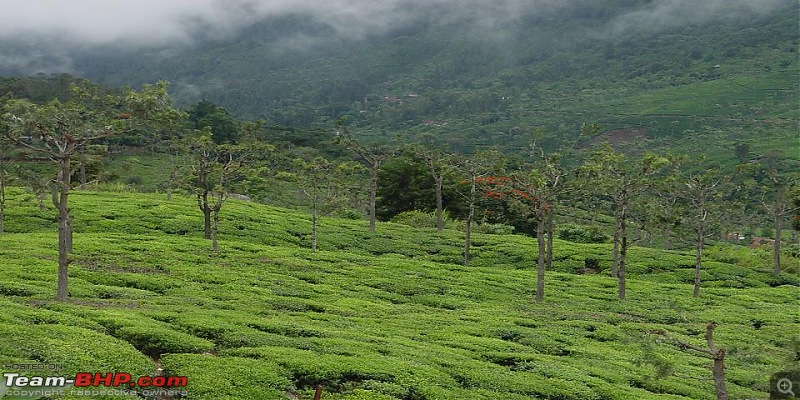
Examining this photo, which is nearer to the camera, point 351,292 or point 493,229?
point 351,292

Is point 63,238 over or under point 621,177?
under

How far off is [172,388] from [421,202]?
7744 cm

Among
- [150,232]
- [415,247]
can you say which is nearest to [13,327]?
[150,232]

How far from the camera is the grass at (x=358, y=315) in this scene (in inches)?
839

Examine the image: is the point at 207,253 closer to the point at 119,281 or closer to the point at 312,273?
the point at 312,273

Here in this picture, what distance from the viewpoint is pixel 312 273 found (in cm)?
4462

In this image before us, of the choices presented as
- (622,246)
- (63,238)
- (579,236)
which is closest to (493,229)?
(579,236)

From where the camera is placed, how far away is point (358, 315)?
34.0m

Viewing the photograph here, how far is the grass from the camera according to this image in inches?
839

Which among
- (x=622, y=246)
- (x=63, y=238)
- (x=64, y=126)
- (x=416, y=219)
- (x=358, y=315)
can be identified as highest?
(x=64, y=126)

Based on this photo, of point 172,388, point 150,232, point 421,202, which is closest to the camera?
point 172,388

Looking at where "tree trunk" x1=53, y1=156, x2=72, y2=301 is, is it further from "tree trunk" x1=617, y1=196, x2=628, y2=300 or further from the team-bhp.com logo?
"tree trunk" x1=617, y1=196, x2=628, y2=300

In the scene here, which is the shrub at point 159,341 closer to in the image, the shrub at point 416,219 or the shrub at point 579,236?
the shrub at point 416,219

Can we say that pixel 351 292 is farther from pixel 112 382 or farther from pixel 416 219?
pixel 416 219
